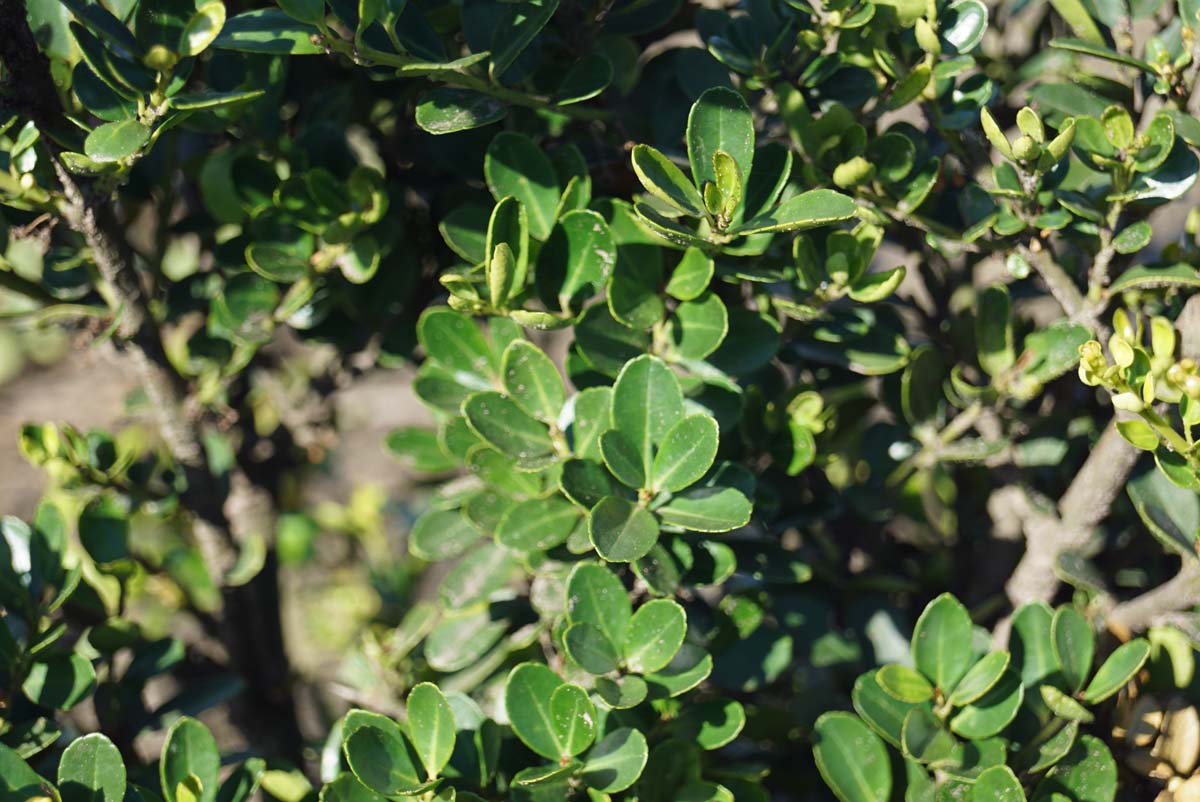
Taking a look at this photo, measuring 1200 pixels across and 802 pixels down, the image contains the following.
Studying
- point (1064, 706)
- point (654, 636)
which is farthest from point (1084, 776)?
point (654, 636)

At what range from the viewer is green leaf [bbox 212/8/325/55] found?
0.86m

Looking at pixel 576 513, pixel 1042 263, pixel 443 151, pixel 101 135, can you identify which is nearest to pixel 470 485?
pixel 576 513

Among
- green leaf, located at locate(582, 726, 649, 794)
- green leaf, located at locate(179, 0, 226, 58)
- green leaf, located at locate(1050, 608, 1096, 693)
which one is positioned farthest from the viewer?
green leaf, located at locate(1050, 608, 1096, 693)

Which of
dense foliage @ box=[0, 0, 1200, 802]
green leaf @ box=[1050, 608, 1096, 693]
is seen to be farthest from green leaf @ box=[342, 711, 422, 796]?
green leaf @ box=[1050, 608, 1096, 693]

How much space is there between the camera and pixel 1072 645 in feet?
3.43

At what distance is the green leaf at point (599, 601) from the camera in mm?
961

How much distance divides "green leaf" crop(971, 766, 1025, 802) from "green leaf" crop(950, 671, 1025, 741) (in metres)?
0.07

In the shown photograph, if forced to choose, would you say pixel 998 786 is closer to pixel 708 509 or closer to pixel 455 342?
pixel 708 509

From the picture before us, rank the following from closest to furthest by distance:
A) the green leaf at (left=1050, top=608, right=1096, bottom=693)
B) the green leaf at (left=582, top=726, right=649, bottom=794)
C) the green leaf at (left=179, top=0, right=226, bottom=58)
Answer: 1. the green leaf at (left=179, top=0, right=226, bottom=58)
2. the green leaf at (left=582, top=726, right=649, bottom=794)
3. the green leaf at (left=1050, top=608, right=1096, bottom=693)

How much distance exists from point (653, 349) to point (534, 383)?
4.6 inches

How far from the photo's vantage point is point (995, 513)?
1.45 metres

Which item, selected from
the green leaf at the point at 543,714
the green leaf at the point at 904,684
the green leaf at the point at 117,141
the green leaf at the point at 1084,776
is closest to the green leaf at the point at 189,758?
the green leaf at the point at 543,714

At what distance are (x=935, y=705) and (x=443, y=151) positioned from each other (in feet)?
2.38

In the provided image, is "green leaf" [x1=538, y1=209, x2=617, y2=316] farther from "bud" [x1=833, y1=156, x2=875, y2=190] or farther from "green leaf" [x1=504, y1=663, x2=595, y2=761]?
"green leaf" [x1=504, y1=663, x2=595, y2=761]
